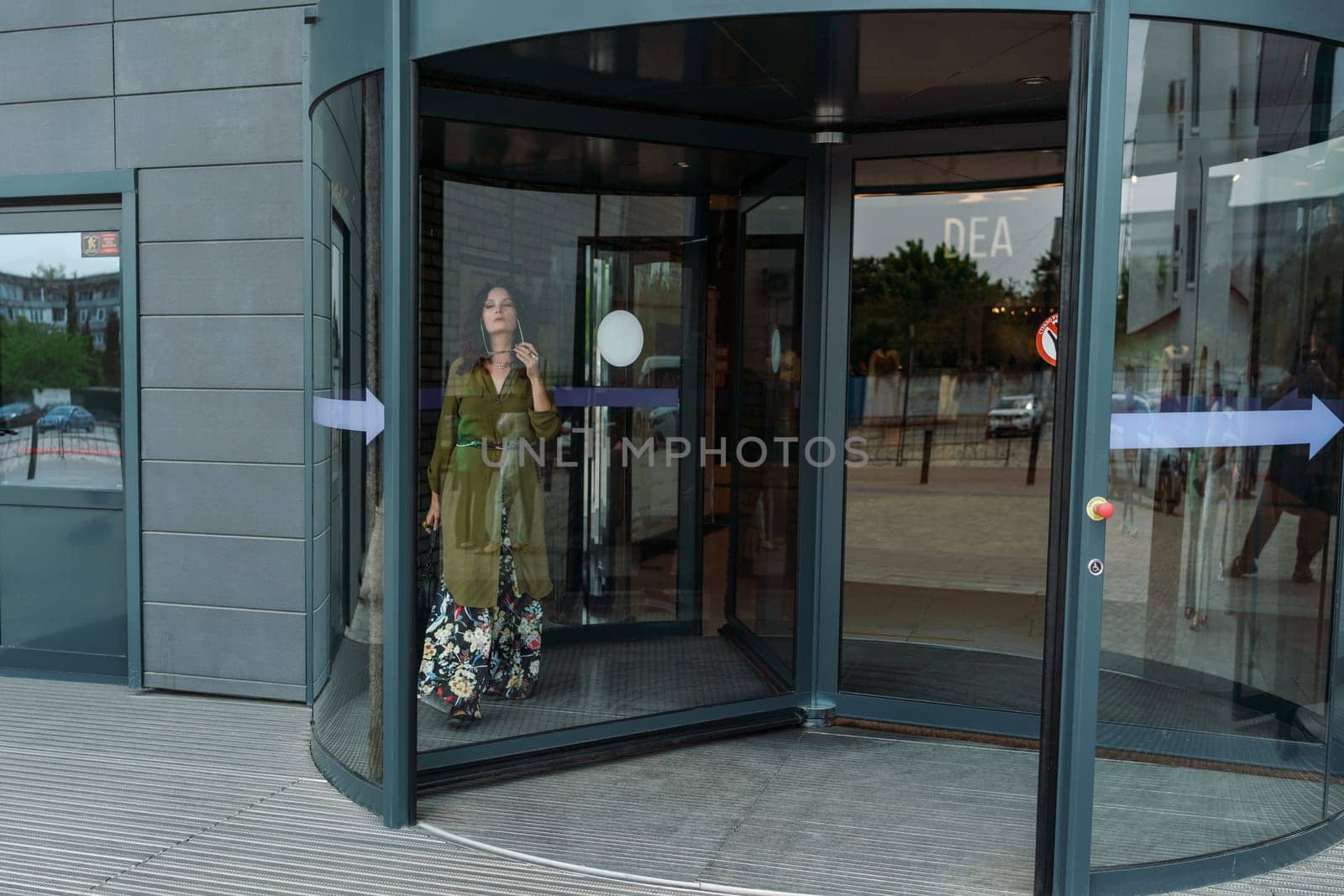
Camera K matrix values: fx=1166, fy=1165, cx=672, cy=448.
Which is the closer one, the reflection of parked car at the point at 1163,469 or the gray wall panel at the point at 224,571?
the reflection of parked car at the point at 1163,469

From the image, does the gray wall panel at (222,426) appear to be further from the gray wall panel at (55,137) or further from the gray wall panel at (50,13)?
the gray wall panel at (50,13)

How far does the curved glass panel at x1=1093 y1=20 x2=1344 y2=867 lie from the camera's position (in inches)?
125

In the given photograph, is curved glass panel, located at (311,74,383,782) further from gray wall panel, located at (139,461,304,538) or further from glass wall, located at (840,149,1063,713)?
glass wall, located at (840,149,1063,713)

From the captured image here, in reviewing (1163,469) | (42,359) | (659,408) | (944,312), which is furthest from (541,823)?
(944,312)

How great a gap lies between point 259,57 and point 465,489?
2248 mm

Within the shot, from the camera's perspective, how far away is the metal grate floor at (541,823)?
333 cm

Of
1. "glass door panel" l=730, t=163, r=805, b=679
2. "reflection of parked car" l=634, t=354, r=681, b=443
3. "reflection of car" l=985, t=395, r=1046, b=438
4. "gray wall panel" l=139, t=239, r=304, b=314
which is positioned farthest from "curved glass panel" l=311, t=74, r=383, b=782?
"reflection of car" l=985, t=395, r=1046, b=438

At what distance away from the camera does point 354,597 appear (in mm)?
3951

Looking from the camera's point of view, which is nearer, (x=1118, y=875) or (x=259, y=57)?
(x=1118, y=875)

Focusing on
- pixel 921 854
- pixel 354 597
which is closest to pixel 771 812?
pixel 921 854

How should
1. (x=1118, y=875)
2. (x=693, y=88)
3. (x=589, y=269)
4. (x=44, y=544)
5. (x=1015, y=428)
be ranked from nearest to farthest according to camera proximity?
(x=1118, y=875) → (x=693, y=88) → (x=589, y=269) → (x=44, y=544) → (x=1015, y=428)

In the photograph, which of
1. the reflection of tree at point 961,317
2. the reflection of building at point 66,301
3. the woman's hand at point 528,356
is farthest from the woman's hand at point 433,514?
the reflection of tree at point 961,317

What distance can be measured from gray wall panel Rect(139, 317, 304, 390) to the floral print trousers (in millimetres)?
1383

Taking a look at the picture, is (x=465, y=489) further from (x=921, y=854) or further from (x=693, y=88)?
(x=921, y=854)
